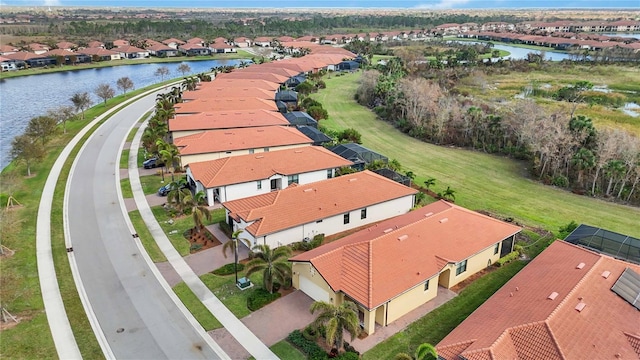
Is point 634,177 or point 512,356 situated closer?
point 512,356

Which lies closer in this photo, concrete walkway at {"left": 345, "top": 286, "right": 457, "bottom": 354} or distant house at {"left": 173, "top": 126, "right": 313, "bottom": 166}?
concrete walkway at {"left": 345, "top": 286, "right": 457, "bottom": 354}

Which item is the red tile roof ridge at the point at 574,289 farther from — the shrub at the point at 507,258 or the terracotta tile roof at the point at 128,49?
the terracotta tile roof at the point at 128,49

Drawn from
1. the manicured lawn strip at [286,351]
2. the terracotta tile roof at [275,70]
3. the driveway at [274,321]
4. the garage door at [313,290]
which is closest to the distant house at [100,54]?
the terracotta tile roof at [275,70]

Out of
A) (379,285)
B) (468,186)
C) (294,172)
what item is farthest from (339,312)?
(468,186)

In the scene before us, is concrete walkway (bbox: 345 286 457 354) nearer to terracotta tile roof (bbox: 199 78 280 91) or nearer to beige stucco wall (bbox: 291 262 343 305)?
beige stucco wall (bbox: 291 262 343 305)

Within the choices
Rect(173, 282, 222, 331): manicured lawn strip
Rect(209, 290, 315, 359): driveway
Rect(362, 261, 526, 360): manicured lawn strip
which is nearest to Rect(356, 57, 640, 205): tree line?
Rect(362, 261, 526, 360): manicured lawn strip

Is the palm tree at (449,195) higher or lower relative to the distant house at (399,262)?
lower

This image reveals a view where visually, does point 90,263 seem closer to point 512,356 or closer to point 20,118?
point 512,356
